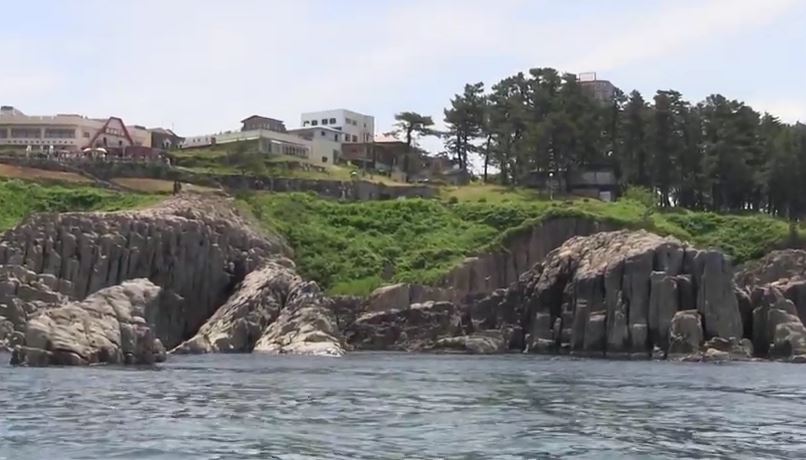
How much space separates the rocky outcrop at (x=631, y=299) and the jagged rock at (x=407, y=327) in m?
7.52

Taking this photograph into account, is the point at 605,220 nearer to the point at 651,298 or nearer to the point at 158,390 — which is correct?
the point at 651,298

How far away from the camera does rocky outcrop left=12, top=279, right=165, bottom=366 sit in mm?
66062

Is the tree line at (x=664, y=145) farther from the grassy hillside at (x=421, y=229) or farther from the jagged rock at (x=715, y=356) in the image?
the jagged rock at (x=715, y=356)

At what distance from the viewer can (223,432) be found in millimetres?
35812

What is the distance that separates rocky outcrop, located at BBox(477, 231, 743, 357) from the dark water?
2404 centimetres

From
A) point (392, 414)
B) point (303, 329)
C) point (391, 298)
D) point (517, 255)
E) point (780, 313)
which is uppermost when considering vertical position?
point (517, 255)

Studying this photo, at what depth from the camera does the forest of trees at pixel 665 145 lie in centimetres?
15150

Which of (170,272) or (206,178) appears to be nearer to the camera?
(170,272)

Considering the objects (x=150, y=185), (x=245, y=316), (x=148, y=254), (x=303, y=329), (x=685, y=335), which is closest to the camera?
(x=685, y=335)

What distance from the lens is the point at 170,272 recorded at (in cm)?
10512

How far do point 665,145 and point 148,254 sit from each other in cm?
7705

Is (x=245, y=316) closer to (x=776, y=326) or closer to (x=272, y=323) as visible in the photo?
(x=272, y=323)

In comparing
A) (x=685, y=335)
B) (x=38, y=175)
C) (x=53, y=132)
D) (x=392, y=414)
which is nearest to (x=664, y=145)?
(x=685, y=335)

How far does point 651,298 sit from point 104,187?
7758 cm
